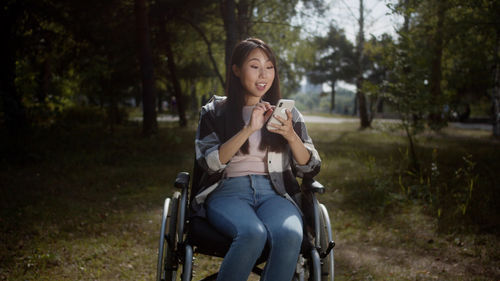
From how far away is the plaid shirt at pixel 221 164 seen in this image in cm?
244

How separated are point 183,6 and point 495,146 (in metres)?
9.56

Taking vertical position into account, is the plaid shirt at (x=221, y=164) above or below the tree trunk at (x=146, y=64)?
below

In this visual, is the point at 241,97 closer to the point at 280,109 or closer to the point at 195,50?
the point at 280,109

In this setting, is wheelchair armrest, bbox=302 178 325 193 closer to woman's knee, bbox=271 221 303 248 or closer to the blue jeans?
the blue jeans

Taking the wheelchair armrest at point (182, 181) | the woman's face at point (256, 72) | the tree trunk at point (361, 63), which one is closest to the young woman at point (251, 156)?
the woman's face at point (256, 72)

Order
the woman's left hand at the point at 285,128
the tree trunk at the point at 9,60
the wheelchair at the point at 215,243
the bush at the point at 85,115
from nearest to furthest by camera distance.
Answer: the wheelchair at the point at 215,243 → the woman's left hand at the point at 285,128 → the tree trunk at the point at 9,60 → the bush at the point at 85,115

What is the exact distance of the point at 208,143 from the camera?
245 centimetres

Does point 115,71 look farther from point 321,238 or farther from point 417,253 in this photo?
point 321,238

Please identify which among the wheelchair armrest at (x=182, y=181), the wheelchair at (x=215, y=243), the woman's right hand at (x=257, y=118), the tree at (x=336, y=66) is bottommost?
the wheelchair at (x=215, y=243)

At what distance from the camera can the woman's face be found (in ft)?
8.34

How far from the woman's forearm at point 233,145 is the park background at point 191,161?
0.61 m

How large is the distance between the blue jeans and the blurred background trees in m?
0.79

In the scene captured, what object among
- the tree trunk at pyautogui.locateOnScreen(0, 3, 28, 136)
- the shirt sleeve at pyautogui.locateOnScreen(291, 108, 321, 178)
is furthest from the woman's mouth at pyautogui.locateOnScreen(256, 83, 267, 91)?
the tree trunk at pyautogui.locateOnScreen(0, 3, 28, 136)

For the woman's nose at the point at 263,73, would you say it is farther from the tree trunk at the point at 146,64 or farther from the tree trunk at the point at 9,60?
the tree trunk at the point at 146,64
